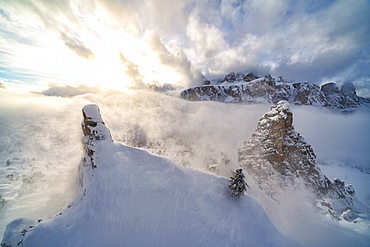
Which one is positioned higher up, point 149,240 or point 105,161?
point 105,161

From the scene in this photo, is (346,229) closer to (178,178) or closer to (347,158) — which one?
(178,178)

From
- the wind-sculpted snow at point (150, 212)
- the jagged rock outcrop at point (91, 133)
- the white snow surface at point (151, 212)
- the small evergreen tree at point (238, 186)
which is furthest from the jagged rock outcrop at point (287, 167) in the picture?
the jagged rock outcrop at point (91, 133)

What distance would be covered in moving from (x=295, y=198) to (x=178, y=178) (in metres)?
30.0

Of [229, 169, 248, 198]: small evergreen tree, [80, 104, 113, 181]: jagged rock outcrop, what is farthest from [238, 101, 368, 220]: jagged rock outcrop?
[80, 104, 113, 181]: jagged rock outcrop

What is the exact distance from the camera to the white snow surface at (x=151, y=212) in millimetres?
9273

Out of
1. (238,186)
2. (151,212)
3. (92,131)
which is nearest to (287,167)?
(238,186)

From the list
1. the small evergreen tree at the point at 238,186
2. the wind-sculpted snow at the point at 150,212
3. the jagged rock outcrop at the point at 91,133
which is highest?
the jagged rock outcrop at the point at 91,133

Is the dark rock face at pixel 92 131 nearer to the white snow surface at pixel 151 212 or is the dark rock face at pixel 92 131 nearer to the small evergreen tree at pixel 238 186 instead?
the white snow surface at pixel 151 212

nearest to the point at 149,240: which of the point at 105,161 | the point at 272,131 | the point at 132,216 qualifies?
the point at 132,216

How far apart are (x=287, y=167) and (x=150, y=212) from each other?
112ft

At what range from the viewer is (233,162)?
40.4 meters

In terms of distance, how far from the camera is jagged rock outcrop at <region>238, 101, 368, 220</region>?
27219 mm

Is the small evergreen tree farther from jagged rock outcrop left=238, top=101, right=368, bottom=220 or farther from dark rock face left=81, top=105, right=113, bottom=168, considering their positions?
jagged rock outcrop left=238, top=101, right=368, bottom=220

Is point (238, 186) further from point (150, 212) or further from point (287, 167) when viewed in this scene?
point (287, 167)
